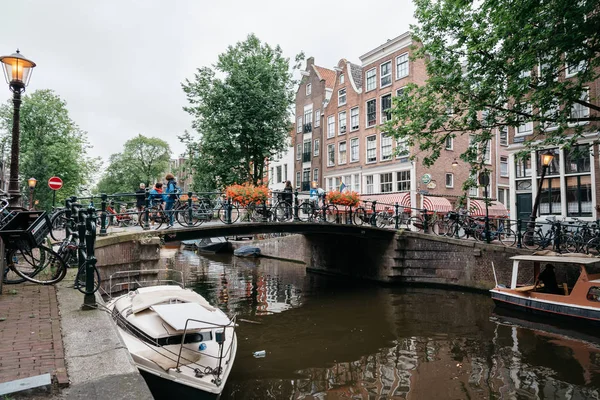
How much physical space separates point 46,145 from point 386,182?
1192 inches

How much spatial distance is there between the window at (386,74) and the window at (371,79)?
1.95 ft

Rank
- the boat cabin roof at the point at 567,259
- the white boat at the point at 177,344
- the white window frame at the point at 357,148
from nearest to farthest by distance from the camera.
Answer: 1. the white boat at the point at 177,344
2. the boat cabin roof at the point at 567,259
3. the white window frame at the point at 357,148

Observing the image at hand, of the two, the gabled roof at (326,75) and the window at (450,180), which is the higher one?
the gabled roof at (326,75)

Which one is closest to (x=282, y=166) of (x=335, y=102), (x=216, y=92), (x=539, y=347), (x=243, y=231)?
(x=335, y=102)

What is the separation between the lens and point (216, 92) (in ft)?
73.7

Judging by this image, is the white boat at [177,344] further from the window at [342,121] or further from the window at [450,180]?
the window at [342,121]

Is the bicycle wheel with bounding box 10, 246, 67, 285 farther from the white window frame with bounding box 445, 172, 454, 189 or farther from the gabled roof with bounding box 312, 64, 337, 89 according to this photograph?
the gabled roof with bounding box 312, 64, 337, 89

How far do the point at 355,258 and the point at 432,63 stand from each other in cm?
1021

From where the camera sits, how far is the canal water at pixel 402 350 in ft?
21.5

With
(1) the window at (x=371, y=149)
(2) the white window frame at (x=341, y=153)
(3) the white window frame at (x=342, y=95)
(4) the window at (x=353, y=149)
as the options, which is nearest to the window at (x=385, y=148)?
(1) the window at (x=371, y=149)

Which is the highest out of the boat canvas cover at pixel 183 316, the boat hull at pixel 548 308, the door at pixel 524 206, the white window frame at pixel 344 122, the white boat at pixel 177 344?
the white window frame at pixel 344 122

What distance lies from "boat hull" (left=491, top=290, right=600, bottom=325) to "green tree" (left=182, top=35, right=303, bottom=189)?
1508 centimetres

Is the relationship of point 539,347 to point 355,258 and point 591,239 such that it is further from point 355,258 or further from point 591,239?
point 355,258

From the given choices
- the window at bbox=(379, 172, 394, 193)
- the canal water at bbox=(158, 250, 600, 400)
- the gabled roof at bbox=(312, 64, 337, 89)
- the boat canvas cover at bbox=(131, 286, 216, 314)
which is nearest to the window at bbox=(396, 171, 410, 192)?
the window at bbox=(379, 172, 394, 193)
